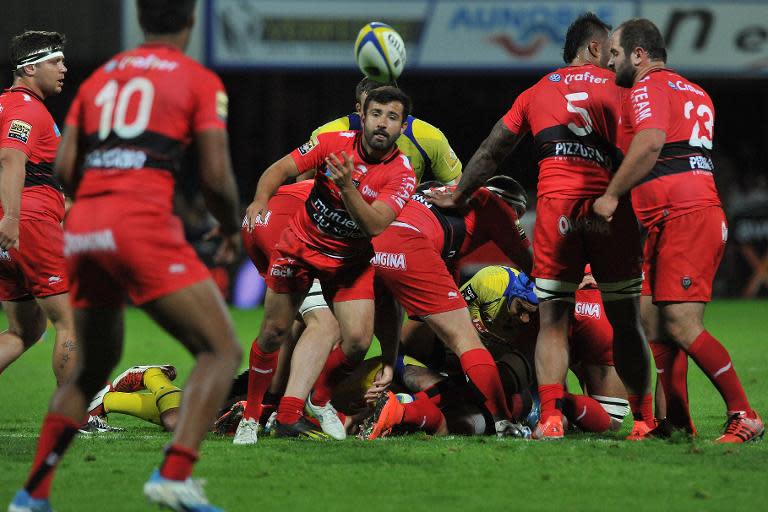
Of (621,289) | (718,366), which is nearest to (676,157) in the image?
(621,289)

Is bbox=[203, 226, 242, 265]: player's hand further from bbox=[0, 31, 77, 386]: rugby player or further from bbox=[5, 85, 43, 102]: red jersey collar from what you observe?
bbox=[5, 85, 43, 102]: red jersey collar

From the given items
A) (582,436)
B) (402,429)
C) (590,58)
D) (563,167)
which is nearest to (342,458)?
(402,429)

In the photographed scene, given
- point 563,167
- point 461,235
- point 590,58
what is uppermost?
point 590,58

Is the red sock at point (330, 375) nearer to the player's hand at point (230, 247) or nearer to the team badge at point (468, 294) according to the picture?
the team badge at point (468, 294)

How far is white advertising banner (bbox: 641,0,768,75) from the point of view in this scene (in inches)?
813

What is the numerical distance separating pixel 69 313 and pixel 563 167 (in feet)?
10.5

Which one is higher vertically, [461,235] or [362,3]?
[362,3]

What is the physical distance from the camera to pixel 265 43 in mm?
19953

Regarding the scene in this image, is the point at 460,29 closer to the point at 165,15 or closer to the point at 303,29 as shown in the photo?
Result: the point at 303,29

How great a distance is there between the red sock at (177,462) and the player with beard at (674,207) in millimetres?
2861

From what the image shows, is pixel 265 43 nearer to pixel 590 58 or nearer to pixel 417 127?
pixel 417 127

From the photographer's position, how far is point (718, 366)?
6.73m

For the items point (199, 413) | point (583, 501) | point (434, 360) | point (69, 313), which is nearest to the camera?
point (199, 413)

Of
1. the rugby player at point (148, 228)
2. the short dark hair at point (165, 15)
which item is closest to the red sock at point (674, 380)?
the rugby player at point (148, 228)
